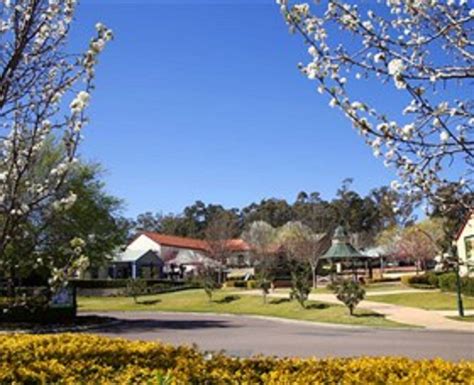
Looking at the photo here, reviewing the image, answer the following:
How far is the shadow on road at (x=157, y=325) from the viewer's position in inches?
992

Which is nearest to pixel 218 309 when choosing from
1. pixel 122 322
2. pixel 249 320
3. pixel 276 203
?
pixel 249 320

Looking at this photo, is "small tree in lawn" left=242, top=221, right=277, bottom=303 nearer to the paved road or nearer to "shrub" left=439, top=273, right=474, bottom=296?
"shrub" left=439, top=273, right=474, bottom=296

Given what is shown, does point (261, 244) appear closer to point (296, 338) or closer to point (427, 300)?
point (427, 300)

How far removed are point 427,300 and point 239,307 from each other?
37.1 ft

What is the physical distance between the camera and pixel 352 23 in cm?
479

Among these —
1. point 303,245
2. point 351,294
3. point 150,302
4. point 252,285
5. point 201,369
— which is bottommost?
point 150,302

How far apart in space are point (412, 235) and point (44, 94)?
65552mm

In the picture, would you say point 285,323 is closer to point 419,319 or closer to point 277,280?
point 419,319

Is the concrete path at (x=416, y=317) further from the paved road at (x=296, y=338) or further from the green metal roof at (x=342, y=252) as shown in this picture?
the green metal roof at (x=342, y=252)

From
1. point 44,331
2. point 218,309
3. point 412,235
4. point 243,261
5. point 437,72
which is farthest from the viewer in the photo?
point 243,261

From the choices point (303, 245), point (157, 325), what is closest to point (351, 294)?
point (157, 325)

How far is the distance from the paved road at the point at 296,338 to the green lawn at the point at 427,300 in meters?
8.46

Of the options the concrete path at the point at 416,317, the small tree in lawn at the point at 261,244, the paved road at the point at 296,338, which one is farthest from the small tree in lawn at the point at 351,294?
the small tree in lawn at the point at 261,244

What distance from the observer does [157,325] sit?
91.4 feet
